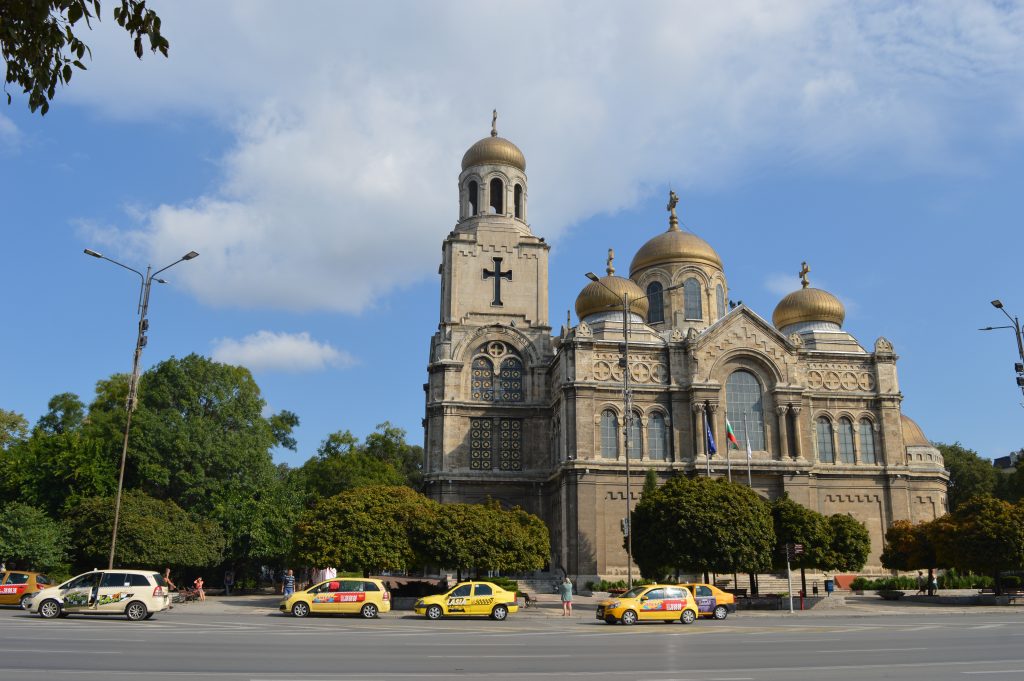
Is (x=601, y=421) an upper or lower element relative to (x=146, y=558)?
upper

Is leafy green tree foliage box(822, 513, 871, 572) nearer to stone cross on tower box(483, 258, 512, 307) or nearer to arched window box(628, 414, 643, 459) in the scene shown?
arched window box(628, 414, 643, 459)

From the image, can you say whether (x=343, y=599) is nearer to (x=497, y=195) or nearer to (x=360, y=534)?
(x=360, y=534)

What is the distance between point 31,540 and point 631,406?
1265 inches

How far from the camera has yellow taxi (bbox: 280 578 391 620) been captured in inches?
1208

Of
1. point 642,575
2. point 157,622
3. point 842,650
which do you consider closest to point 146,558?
point 157,622

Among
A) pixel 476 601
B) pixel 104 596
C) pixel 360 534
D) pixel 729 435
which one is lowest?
pixel 476 601

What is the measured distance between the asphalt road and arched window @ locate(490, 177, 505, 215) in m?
39.1

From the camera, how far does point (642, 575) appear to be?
141 feet

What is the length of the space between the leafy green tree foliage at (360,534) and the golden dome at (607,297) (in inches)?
913

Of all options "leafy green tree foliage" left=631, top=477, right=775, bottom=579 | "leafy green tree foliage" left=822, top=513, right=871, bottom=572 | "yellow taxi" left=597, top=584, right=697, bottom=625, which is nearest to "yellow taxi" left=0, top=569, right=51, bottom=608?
"yellow taxi" left=597, top=584, right=697, bottom=625

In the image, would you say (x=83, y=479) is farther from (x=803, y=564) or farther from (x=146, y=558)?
(x=803, y=564)

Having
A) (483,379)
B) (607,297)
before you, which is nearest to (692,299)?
(607,297)

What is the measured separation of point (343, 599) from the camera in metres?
30.7

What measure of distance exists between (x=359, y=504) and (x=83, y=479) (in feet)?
57.1
